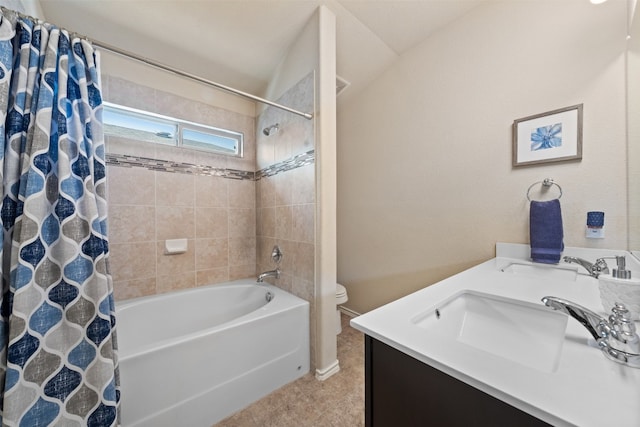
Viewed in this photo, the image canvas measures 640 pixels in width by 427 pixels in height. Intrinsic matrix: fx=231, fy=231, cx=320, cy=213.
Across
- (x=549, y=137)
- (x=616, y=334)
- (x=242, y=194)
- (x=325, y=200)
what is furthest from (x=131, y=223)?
(x=549, y=137)

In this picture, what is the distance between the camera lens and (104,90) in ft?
5.42

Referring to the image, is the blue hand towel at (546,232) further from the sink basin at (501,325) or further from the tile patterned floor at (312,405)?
the tile patterned floor at (312,405)

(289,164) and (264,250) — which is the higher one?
(289,164)

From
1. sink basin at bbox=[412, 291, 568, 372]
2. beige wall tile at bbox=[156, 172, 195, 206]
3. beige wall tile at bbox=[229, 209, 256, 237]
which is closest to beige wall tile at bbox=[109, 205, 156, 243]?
beige wall tile at bbox=[156, 172, 195, 206]

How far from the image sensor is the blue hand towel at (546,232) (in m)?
1.16

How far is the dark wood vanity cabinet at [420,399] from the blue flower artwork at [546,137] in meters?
1.42

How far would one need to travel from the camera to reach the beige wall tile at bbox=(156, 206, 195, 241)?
1857 millimetres

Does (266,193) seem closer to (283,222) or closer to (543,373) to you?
(283,222)

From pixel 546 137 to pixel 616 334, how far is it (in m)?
1.19

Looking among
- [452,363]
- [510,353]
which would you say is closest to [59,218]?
[452,363]

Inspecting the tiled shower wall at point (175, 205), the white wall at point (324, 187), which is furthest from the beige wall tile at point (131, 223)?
the white wall at point (324, 187)

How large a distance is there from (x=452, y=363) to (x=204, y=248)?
81.2 inches

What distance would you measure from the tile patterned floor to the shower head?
6.22 ft

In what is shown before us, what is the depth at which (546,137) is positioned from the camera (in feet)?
4.10
